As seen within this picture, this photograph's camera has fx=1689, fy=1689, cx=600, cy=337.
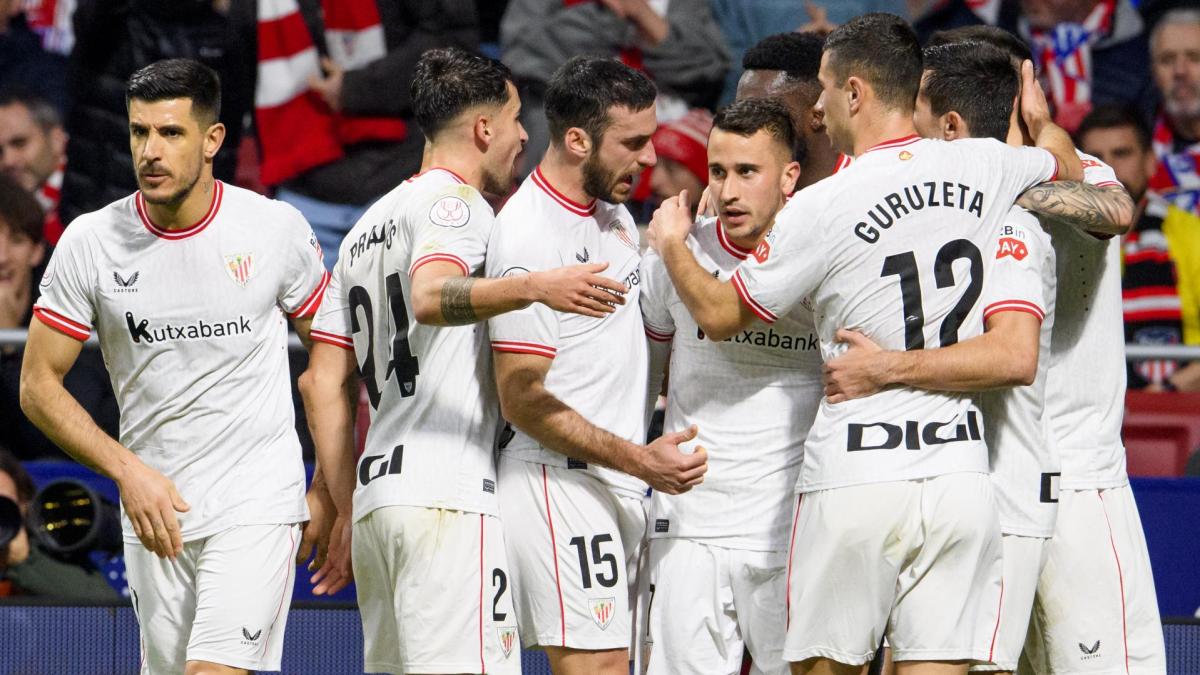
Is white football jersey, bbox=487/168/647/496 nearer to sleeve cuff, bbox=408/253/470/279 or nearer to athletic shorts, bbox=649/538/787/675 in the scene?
sleeve cuff, bbox=408/253/470/279

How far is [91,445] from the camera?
5117 millimetres

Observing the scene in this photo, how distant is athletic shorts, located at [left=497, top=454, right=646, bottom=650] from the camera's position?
4.93m

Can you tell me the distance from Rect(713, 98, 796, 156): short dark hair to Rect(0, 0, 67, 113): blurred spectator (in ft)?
20.6

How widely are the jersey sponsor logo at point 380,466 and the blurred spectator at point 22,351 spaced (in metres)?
2.45

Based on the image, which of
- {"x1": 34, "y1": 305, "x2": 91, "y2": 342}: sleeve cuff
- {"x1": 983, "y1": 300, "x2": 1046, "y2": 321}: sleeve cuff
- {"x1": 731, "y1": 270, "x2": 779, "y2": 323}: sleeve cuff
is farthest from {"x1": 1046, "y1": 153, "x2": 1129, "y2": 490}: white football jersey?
{"x1": 34, "y1": 305, "x2": 91, "y2": 342}: sleeve cuff

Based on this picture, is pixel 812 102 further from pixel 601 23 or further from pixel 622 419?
pixel 601 23

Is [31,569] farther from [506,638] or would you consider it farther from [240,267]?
[506,638]

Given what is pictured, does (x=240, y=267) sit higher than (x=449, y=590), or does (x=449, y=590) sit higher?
(x=240, y=267)

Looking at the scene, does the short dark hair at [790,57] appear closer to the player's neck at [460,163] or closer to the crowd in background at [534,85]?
the player's neck at [460,163]

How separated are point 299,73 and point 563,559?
14.4 feet

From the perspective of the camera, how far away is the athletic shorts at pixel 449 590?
4.82 metres

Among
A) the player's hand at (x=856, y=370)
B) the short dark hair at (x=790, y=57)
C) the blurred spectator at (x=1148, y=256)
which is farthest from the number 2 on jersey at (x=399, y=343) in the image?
the blurred spectator at (x=1148, y=256)

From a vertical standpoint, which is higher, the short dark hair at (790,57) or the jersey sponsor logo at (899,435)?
the short dark hair at (790,57)

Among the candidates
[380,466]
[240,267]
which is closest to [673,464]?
[380,466]
